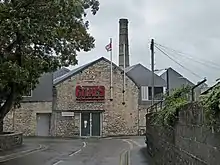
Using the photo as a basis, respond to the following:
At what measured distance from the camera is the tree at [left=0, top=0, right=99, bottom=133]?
1964 cm

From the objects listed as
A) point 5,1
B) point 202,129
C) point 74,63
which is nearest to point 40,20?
point 5,1

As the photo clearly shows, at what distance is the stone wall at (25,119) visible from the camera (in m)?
46.9

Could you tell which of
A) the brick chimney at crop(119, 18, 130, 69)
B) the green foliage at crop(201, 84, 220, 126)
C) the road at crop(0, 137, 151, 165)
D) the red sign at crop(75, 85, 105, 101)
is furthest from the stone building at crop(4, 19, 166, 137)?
the green foliage at crop(201, 84, 220, 126)

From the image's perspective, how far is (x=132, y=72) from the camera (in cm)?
5494

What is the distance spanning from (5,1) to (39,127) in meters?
28.5

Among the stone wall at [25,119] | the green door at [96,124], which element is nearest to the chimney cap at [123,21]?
the green door at [96,124]

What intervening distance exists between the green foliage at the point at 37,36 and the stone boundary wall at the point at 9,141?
4.42 metres

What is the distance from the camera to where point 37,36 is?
2017cm

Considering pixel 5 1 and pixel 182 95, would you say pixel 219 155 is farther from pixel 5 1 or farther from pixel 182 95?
pixel 5 1

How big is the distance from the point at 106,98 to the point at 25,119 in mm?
8683

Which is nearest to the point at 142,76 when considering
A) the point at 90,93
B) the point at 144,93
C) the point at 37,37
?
the point at 144,93

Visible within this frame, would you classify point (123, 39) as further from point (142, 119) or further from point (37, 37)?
point (37, 37)

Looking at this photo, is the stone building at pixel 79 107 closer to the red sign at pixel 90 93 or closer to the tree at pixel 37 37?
the red sign at pixel 90 93

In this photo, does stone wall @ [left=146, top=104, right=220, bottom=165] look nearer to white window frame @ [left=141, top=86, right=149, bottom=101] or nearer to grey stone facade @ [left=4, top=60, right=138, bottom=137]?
grey stone facade @ [left=4, top=60, right=138, bottom=137]
